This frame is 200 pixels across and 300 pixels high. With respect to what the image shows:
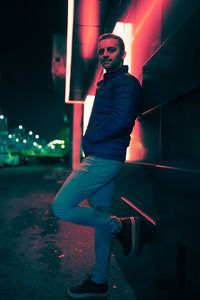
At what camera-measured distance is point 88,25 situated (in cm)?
466

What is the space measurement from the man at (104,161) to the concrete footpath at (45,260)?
29cm

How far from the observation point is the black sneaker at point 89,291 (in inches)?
83.4

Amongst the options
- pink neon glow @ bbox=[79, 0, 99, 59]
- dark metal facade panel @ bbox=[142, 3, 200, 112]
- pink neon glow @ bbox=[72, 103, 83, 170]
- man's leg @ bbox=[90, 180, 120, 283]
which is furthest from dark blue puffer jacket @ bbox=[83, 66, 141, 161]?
pink neon glow @ bbox=[72, 103, 83, 170]

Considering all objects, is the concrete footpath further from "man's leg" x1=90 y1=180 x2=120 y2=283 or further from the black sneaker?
"man's leg" x1=90 y1=180 x2=120 y2=283

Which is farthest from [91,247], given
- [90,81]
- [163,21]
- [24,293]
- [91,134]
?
[90,81]

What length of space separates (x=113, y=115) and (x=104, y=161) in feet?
1.31

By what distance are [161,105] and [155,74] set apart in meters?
0.30

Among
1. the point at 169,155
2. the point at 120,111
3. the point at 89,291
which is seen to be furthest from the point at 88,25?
the point at 89,291

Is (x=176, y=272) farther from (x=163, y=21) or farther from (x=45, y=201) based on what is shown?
(x=45, y=201)

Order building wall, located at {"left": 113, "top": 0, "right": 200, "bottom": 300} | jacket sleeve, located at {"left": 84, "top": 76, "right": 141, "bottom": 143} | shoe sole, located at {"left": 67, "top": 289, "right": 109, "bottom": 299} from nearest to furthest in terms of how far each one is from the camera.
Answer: building wall, located at {"left": 113, "top": 0, "right": 200, "bottom": 300} → jacket sleeve, located at {"left": 84, "top": 76, "right": 141, "bottom": 143} → shoe sole, located at {"left": 67, "top": 289, "right": 109, "bottom": 299}

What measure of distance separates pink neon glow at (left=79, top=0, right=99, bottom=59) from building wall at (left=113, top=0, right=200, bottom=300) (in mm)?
1670

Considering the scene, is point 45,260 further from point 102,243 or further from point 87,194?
point 87,194

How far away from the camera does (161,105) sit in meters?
2.02

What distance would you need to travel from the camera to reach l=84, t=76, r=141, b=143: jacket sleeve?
1.85 meters
